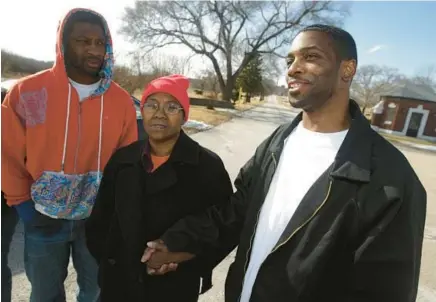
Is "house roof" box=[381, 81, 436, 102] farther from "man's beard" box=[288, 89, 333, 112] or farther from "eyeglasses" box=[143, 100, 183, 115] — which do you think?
"eyeglasses" box=[143, 100, 183, 115]

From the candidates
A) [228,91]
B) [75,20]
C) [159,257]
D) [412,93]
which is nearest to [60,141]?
[75,20]

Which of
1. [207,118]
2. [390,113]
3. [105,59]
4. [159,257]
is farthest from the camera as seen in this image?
[390,113]

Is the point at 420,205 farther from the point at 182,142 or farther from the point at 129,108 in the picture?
the point at 129,108

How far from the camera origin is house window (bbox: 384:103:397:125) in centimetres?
2964

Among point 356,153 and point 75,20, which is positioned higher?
point 75,20

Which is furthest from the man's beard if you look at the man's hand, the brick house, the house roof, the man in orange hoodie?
the house roof

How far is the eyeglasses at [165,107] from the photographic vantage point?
163 cm

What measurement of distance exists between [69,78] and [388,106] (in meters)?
34.2

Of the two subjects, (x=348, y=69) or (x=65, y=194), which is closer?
(x=348, y=69)

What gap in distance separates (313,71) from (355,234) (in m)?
0.70

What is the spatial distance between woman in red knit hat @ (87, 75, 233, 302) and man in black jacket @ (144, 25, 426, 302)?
0.46 ft

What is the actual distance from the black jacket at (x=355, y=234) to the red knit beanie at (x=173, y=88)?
883 millimetres

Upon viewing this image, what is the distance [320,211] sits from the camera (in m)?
1.16

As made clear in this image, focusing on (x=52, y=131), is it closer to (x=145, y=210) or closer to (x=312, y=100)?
(x=145, y=210)
